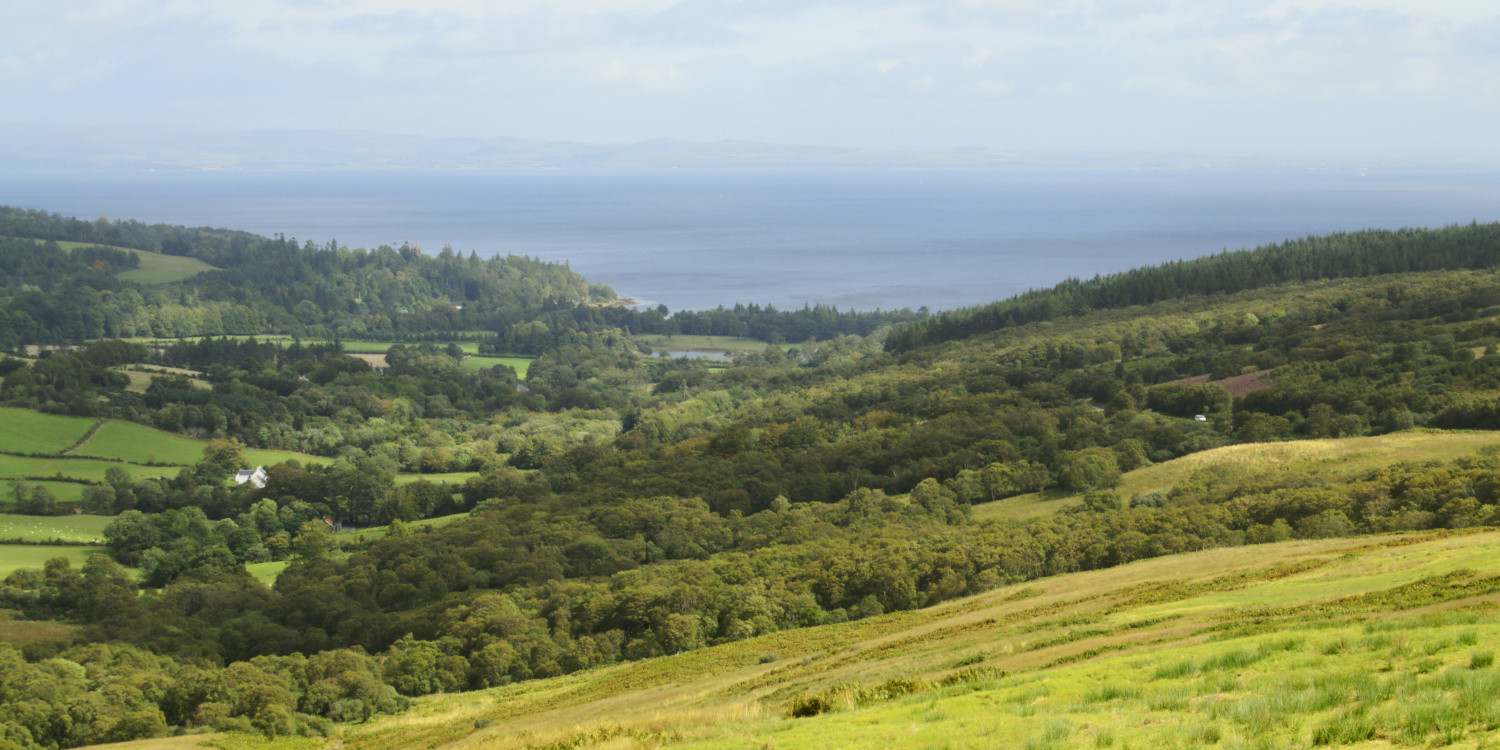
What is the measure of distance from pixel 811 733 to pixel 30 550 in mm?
59159

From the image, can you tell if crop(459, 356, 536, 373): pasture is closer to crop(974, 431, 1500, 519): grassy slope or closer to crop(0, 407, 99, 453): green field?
crop(0, 407, 99, 453): green field

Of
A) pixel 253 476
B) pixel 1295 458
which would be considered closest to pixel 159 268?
pixel 253 476

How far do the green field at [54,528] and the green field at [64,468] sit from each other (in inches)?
311

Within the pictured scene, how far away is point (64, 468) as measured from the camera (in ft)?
227

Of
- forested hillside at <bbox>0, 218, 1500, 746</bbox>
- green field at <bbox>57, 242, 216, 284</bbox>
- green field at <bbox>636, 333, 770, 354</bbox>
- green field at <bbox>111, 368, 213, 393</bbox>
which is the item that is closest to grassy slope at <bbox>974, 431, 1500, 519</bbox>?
forested hillside at <bbox>0, 218, 1500, 746</bbox>

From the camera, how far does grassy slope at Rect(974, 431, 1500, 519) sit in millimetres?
36344

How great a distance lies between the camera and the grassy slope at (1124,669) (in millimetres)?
9484

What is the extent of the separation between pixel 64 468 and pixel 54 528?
1300cm

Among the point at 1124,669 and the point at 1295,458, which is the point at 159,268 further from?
the point at 1124,669

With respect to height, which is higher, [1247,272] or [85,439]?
[1247,272]

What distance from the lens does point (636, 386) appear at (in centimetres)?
11994

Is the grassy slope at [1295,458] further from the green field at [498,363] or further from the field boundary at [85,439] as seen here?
the green field at [498,363]

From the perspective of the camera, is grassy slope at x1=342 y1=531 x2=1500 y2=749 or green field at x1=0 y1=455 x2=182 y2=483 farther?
green field at x1=0 y1=455 x2=182 y2=483

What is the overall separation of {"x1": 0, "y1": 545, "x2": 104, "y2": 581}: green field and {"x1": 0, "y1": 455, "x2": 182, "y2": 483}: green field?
13.4 meters
